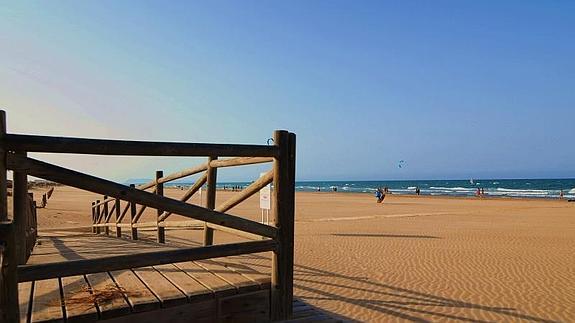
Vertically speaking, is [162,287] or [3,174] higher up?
[3,174]

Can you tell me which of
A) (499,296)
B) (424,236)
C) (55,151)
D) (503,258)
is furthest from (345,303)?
(424,236)

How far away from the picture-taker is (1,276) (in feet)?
8.07

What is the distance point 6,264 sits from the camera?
8.13ft

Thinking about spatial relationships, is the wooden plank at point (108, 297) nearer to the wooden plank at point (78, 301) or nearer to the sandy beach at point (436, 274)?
the wooden plank at point (78, 301)

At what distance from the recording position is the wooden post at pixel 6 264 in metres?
2.46

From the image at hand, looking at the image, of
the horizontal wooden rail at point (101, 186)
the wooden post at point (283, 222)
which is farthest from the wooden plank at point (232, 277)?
the horizontal wooden rail at point (101, 186)

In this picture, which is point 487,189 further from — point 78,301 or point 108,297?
point 78,301

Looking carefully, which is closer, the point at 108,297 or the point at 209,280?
the point at 108,297

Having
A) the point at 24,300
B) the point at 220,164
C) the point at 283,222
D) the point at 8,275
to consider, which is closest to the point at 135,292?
the point at 24,300

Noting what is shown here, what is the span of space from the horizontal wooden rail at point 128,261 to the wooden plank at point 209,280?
0.86 feet

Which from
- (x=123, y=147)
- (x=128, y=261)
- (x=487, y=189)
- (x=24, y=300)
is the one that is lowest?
(x=487, y=189)

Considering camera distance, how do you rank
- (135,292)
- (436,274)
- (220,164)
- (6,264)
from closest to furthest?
(6,264), (135,292), (220,164), (436,274)

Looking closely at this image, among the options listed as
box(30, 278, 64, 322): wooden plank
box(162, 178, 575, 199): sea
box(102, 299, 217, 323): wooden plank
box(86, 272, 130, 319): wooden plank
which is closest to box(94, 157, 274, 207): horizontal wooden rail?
box(102, 299, 217, 323): wooden plank

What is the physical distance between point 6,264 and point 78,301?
0.70 m
